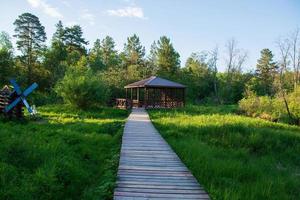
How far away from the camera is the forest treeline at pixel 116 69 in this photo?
A: 28.0m

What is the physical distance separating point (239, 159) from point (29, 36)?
38115 millimetres

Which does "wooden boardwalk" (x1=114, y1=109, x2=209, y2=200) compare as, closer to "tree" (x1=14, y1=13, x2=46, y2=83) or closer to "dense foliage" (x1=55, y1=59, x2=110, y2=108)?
"dense foliage" (x1=55, y1=59, x2=110, y2=108)

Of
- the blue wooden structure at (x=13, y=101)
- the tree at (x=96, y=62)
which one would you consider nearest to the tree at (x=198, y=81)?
the tree at (x=96, y=62)

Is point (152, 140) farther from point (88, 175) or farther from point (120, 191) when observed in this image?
point (120, 191)

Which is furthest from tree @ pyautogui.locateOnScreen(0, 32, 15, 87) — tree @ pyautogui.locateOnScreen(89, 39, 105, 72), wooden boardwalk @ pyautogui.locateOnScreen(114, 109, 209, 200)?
wooden boardwalk @ pyautogui.locateOnScreen(114, 109, 209, 200)

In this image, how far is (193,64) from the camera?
51.7m

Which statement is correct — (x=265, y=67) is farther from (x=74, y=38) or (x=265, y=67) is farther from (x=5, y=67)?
(x=5, y=67)

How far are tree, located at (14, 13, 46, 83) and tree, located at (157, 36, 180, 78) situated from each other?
17.8 m

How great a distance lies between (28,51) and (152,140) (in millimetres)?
35264

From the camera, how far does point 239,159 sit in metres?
8.49

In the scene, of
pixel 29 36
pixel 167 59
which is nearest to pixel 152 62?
pixel 167 59

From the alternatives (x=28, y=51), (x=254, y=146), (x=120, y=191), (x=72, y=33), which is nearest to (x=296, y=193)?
(x=120, y=191)

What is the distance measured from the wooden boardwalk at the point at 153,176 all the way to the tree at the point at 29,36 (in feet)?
115

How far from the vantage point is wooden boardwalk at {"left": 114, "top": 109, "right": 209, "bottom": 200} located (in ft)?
15.3
